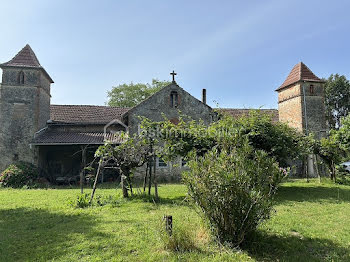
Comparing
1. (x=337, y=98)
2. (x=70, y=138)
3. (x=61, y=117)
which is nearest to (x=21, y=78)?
(x=61, y=117)

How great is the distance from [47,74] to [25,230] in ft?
53.9

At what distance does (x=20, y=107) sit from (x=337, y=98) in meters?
37.4

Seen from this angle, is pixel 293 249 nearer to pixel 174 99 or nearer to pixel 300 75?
pixel 174 99

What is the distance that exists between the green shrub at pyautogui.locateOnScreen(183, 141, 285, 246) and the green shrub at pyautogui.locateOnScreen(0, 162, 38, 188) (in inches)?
567

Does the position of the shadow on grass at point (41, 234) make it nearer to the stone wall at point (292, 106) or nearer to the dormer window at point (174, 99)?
the dormer window at point (174, 99)

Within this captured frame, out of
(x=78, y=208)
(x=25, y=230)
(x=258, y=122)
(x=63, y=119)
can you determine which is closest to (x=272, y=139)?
(x=258, y=122)

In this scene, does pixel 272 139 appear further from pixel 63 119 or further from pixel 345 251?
pixel 63 119

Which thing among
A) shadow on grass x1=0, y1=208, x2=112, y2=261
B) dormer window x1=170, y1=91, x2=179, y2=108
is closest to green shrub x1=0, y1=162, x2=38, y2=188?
shadow on grass x1=0, y1=208, x2=112, y2=261

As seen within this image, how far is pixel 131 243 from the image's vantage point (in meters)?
4.93

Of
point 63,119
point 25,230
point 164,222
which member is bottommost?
point 25,230

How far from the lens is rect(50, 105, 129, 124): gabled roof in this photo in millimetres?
19969

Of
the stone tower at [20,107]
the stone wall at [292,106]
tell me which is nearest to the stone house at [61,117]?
the stone tower at [20,107]

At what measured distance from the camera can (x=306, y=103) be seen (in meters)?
21.2

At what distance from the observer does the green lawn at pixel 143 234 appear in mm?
4332
